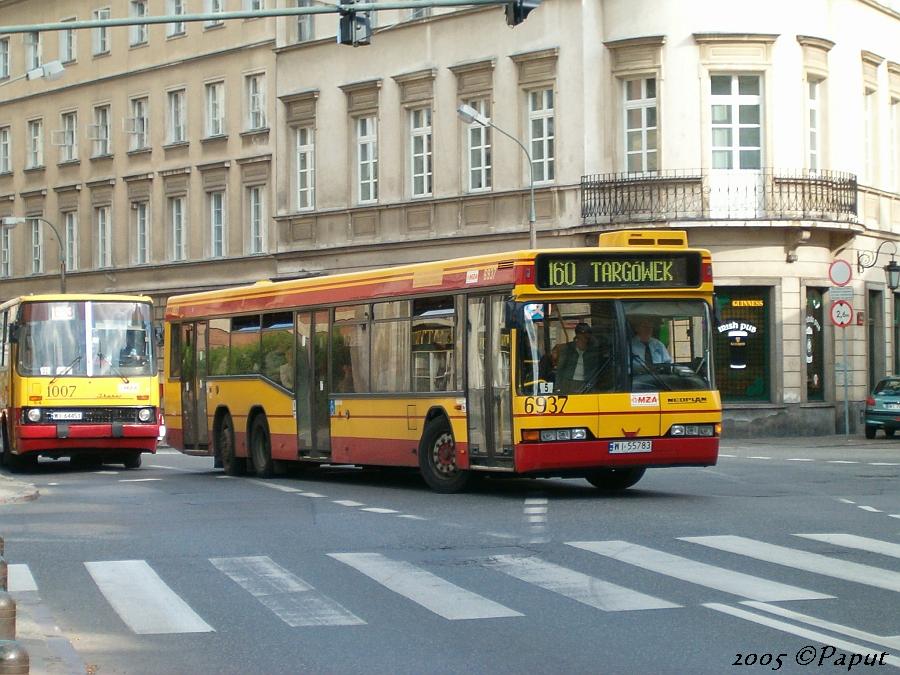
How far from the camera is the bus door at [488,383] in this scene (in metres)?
18.9

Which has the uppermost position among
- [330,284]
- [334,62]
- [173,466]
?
[334,62]

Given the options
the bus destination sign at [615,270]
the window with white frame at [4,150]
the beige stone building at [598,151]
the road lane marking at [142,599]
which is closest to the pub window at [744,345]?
the beige stone building at [598,151]

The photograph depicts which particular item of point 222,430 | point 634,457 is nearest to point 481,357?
point 634,457

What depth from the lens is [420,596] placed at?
1104 centimetres

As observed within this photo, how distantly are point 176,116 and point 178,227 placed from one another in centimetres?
338

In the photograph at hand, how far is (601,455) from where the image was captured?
1873cm

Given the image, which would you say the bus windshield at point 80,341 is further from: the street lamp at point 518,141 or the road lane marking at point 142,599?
the road lane marking at point 142,599

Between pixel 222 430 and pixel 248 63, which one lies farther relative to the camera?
pixel 248 63

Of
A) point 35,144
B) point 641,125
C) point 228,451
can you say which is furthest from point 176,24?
point 228,451

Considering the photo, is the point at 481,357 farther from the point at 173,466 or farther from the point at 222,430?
the point at 173,466

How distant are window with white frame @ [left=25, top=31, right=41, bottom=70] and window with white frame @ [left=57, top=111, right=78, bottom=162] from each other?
2.54 m

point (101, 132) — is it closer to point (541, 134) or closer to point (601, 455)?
point (541, 134)

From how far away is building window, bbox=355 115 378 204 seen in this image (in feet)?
150

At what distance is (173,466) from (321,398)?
8565 mm
